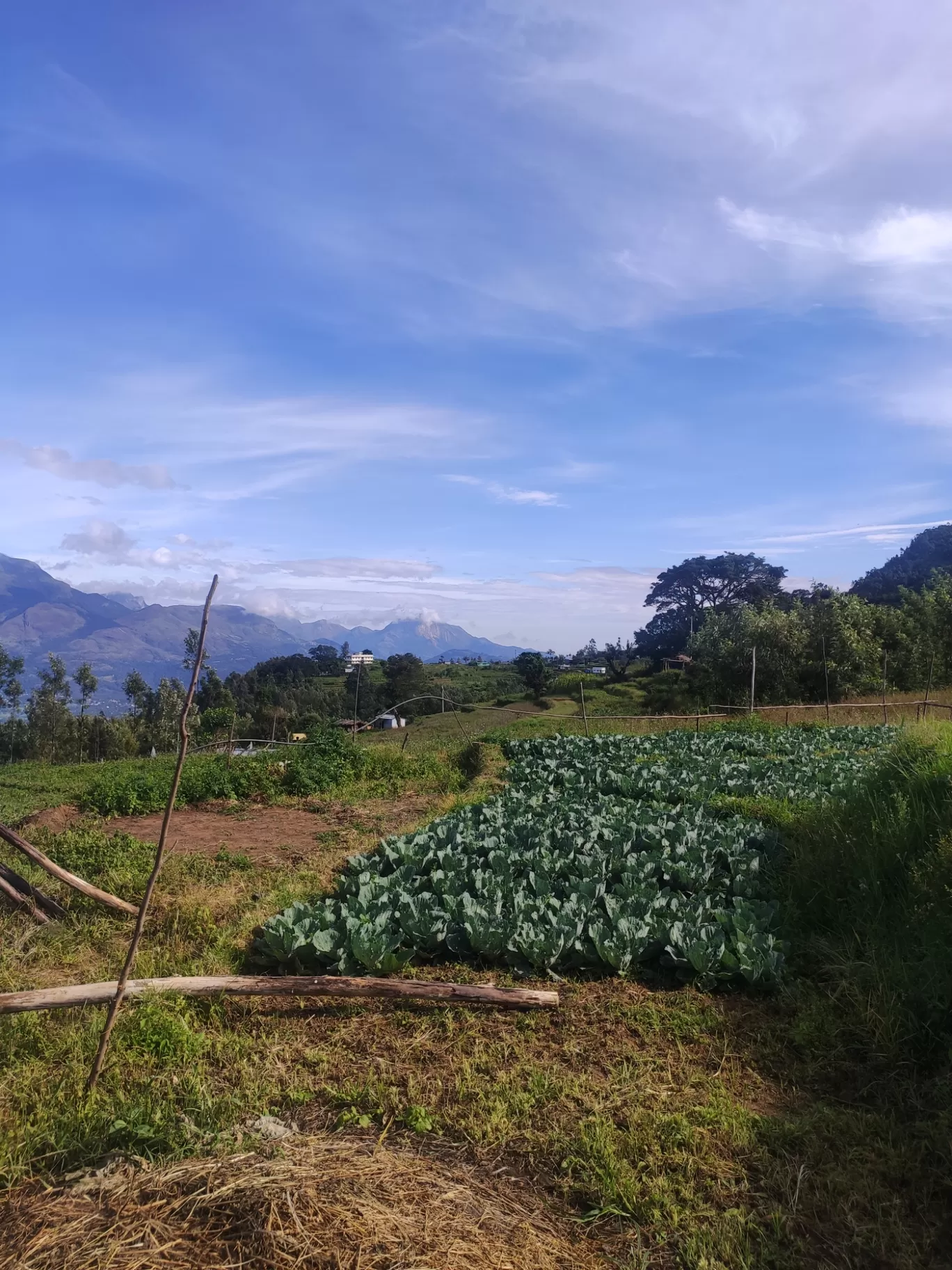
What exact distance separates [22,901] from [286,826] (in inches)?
183

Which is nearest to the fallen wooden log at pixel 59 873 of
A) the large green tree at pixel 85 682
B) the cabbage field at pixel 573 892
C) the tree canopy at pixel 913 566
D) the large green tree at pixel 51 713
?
the cabbage field at pixel 573 892

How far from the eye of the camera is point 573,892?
20.5 feet

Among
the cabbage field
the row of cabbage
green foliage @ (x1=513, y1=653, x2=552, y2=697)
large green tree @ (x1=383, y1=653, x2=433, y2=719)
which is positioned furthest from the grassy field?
large green tree @ (x1=383, y1=653, x2=433, y2=719)

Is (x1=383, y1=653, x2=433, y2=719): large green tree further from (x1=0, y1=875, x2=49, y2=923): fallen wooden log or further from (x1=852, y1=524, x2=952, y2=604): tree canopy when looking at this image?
(x1=0, y1=875, x2=49, y2=923): fallen wooden log

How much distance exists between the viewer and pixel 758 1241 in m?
2.99

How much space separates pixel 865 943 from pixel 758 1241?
2.81 m

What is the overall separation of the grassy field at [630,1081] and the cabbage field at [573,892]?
24 centimetres

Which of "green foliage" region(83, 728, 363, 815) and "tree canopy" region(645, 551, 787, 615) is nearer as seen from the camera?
"green foliage" region(83, 728, 363, 815)

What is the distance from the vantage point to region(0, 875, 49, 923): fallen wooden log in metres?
6.25

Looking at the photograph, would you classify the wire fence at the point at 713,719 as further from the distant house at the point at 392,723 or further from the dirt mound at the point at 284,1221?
the dirt mound at the point at 284,1221

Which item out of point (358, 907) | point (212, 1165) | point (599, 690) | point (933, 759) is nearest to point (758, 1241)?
point (212, 1165)

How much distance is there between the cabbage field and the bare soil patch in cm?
138

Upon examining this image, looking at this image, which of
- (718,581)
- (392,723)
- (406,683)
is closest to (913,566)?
(718,581)

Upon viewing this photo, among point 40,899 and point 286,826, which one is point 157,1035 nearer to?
point 40,899
